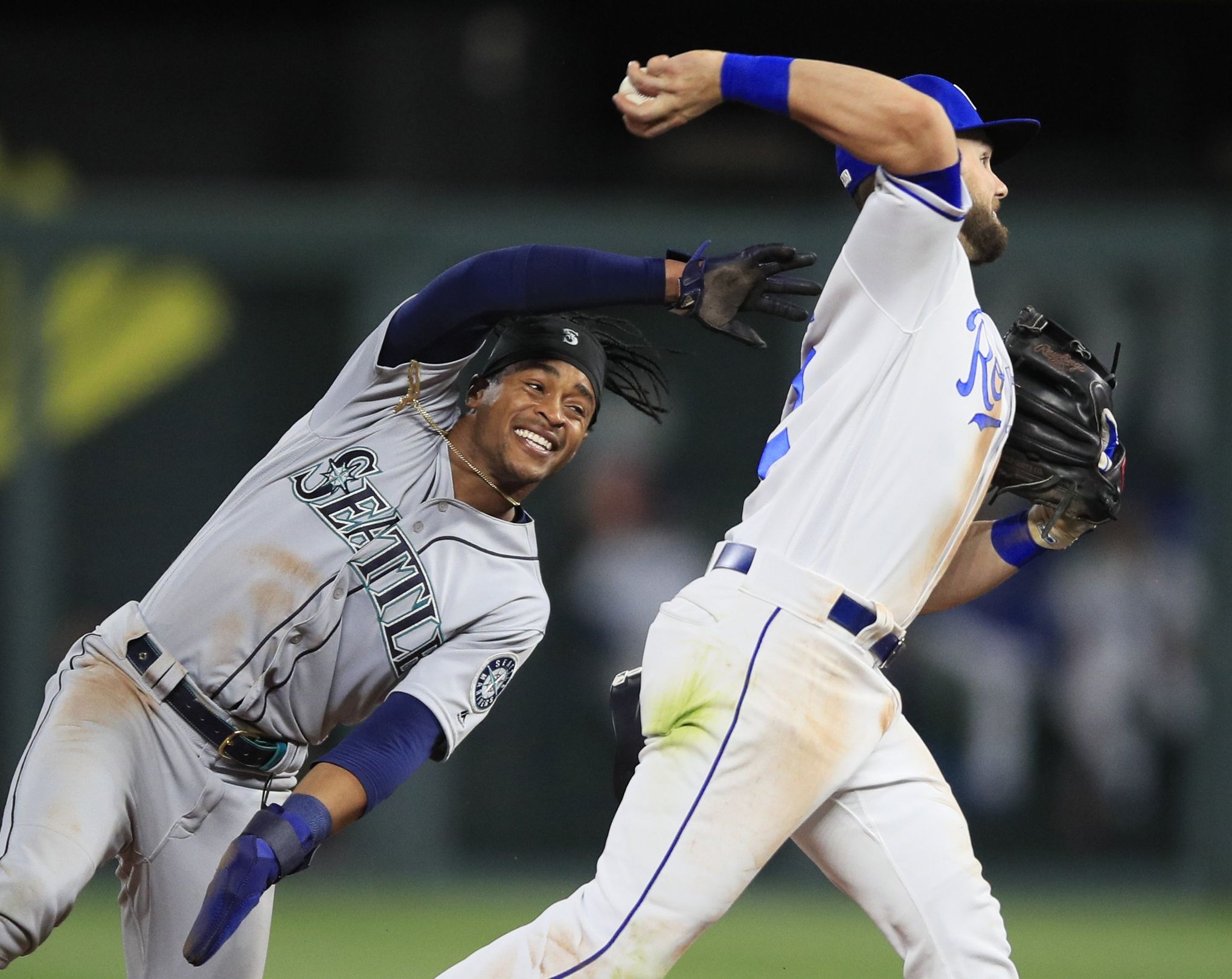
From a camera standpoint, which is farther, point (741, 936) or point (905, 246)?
point (741, 936)

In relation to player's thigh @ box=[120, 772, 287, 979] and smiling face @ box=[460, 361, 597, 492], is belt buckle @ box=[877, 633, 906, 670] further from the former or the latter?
player's thigh @ box=[120, 772, 287, 979]

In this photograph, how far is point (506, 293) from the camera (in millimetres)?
3662

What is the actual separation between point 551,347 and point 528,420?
0.65 ft

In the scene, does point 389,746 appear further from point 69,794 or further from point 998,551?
point 998,551

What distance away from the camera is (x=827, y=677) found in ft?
10.3

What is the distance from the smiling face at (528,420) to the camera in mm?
3889

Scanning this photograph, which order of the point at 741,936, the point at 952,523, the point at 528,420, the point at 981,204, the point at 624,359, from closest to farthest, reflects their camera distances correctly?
the point at 952,523 < the point at 981,204 < the point at 528,420 < the point at 624,359 < the point at 741,936

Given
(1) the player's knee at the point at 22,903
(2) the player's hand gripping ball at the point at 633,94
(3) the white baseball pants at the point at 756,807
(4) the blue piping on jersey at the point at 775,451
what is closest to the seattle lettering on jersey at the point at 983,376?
(4) the blue piping on jersey at the point at 775,451

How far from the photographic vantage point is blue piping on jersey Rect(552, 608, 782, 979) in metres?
3.04

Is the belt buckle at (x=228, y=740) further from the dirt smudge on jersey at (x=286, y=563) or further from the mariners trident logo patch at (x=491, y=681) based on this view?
the mariners trident logo patch at (x=491, y=681)

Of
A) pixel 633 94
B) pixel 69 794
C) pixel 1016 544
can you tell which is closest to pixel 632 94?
pixel 633 94

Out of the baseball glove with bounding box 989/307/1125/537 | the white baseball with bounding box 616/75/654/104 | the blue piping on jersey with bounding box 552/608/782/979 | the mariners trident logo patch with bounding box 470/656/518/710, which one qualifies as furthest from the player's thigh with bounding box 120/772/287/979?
the baseball glove with bounding box 989/307/1125/537

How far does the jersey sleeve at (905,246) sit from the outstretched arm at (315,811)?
1.30m

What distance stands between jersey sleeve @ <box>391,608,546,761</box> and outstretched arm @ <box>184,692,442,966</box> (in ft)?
0.11
